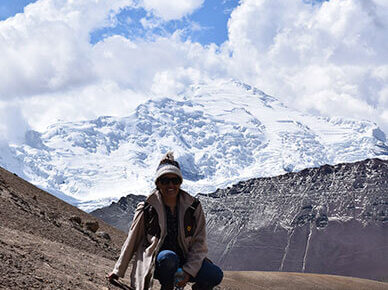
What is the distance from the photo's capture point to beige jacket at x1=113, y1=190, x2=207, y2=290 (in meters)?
8.90

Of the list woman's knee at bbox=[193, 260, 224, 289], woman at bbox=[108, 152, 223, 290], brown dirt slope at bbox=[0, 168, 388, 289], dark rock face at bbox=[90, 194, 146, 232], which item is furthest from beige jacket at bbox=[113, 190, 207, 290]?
dark rock face at bbox=[90, 194, 146, 232]

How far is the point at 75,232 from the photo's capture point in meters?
20.8

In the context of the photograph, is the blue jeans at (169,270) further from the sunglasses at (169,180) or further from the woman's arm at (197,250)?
the sunglasses at (169,180)

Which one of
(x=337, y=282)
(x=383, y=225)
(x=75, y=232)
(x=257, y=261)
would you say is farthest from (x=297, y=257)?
(x=75, y=232)

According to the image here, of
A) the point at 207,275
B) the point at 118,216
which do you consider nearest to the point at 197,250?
the point at 207,275

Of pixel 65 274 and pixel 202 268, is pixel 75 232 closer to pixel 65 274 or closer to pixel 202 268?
pixel 65 274

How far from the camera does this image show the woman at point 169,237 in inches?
352

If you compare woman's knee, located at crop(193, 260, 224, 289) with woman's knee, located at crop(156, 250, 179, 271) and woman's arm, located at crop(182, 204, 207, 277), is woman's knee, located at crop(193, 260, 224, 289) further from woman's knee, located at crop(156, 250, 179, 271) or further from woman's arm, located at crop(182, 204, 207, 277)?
woman's knee, located at crop(156, 250, 179, 271)

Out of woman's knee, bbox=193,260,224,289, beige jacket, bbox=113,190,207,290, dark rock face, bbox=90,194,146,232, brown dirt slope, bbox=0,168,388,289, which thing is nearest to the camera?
beige jacket, bbox=113,190,207,290

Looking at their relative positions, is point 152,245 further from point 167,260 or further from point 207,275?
point 207,275

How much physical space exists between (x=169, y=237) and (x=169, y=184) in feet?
2.19

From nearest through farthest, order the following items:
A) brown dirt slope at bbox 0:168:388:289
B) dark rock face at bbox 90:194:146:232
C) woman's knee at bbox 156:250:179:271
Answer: woman's knee at bbox 156:250:179:271
brown dirt slope at bbox 0:168:388:289
dark rock face at bbox 90:194:146:232

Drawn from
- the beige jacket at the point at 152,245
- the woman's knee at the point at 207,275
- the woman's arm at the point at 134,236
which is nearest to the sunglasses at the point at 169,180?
the beige jacket at the point at 152,245

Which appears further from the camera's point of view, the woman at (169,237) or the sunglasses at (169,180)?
the sunglasses at (169,180)
